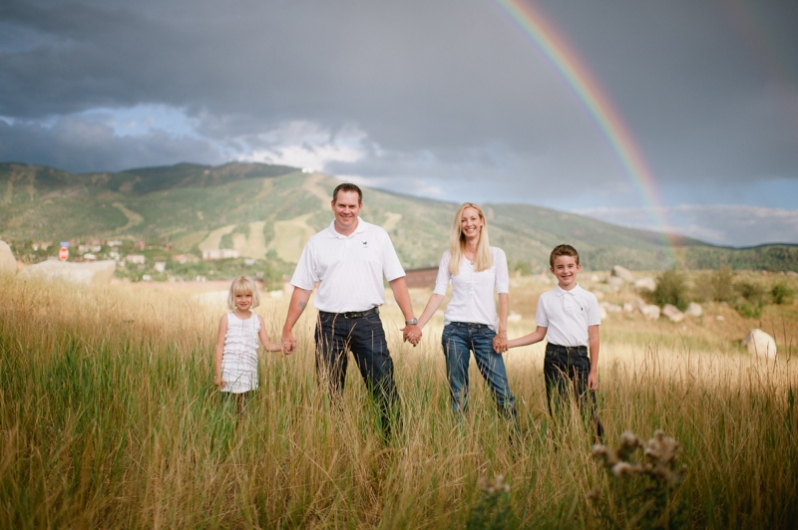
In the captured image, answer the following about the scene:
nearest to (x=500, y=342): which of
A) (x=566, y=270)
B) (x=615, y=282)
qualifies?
(x=566, y=270)

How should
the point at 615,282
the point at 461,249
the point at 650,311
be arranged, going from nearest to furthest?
the point at 461,249, the point at 650,311, the point at 615,282

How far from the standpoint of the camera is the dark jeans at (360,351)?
4.25 meters

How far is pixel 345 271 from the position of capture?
4309mm

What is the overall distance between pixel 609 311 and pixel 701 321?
4.21 m

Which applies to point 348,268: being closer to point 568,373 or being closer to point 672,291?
point 568,373

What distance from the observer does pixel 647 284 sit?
102 feet

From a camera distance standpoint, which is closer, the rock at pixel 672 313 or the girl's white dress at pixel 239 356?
the girl's white dress at pixel 239 356

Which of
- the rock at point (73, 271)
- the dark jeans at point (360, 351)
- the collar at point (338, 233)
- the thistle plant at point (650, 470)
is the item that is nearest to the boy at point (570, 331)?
the dark jeans at point (360, 351)

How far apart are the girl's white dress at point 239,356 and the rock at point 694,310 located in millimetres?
26269

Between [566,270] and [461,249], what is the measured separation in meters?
0.90

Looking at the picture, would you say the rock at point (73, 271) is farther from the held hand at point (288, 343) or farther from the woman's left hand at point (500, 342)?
the woman's left hand at point (500, 342)

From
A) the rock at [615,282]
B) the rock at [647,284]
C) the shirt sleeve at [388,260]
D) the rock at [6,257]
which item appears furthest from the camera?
the rock at [615,282]

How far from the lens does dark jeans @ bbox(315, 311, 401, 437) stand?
4250 millimetres

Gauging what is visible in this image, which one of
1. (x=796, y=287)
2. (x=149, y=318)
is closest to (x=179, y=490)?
(x=149, y=318)
